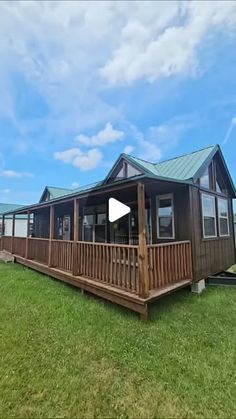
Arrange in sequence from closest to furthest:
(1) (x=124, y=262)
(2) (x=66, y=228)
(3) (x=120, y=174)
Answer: (1) (x=124, y=262)
(3) (x=120, y=174)
(2) (x=66, y=228)


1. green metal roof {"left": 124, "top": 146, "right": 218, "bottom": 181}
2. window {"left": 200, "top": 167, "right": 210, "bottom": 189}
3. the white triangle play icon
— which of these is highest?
green metal roof {"left": 124, "top": 146, "right": 218, "bottom": 181}

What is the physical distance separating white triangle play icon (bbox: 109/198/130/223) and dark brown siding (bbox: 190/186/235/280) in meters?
3.54

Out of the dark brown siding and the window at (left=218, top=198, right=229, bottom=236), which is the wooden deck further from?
the window at (left=218, top=198, right=229, bottom=236)

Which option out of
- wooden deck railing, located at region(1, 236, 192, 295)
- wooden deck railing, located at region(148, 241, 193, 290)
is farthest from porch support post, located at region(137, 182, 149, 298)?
wooden deck railing, located at region(148, 241, 193, 290)

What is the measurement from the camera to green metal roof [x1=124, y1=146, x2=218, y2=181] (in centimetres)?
732

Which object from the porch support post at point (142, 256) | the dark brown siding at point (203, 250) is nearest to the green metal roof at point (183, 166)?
the dark brown siding at point (203, 250)

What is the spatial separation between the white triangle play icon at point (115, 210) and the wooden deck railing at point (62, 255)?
2.96 m

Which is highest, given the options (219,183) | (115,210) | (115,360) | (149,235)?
(219,183)

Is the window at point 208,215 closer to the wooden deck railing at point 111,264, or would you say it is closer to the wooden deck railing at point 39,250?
the wooden deck railing at point 111,264

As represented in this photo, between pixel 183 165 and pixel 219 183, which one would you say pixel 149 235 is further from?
pixel 219 183

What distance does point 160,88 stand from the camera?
42.7 ft

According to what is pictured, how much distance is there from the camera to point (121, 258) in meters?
5.45

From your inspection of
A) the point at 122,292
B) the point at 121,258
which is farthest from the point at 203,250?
the point at 122,292

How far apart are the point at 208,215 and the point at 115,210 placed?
4.08 meters
